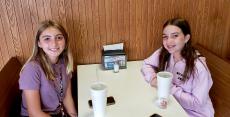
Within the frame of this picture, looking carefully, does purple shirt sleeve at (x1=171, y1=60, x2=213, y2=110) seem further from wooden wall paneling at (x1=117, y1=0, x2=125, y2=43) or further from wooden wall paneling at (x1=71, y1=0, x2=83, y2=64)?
wooden wall paneling at (x1=71, y1=0, x2=83, y2=64)

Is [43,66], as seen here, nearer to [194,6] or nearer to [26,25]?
[26,25]

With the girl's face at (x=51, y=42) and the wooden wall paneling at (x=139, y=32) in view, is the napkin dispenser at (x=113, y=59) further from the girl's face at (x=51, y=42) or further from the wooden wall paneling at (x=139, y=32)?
the girl's face at (x=51, y=42)

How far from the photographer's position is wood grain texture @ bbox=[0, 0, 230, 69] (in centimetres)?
166

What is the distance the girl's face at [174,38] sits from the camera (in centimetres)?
153

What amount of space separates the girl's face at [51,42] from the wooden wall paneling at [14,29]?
0.35 metres

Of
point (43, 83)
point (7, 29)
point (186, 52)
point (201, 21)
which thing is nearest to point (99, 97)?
point (43, 83)

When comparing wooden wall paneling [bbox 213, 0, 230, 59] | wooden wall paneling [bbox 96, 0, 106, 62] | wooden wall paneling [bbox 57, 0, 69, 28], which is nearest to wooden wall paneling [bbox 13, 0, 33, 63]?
wooden wall paneling [bbox 57, 0, 69, 28]

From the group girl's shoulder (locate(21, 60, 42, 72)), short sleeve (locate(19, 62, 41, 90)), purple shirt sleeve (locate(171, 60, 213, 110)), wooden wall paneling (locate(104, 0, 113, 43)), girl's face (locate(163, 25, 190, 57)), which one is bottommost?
purple shirt sleeve (locate(171, 60, 213, 110))

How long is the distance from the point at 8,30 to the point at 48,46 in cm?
44

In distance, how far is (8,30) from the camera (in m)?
1.67

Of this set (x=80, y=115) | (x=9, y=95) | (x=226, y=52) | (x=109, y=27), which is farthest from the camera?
(x=226, y=52)

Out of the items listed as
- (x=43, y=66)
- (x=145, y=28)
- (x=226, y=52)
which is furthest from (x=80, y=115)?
(x=226, y=52)

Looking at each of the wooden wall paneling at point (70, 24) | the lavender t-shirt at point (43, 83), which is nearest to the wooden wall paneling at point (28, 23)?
the wooden wall paneling at point (70, 24)

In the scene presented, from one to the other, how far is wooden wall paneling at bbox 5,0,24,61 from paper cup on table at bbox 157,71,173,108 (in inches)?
39.4
